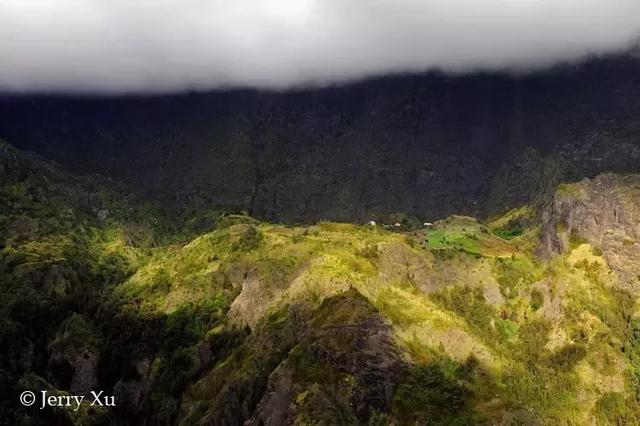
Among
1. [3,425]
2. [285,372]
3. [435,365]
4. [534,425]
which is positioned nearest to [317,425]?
[285,372]

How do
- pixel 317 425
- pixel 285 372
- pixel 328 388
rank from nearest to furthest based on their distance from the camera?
1. pixel 317 425
2. pixel 328 388
3. pixel 285 372

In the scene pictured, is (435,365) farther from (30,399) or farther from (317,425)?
(30,399)

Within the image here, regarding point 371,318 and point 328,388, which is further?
point 371,318

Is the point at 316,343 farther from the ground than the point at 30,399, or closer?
farther from the ground

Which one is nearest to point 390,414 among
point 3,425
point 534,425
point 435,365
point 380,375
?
point 380,375

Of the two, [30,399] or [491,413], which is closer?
[491,413]

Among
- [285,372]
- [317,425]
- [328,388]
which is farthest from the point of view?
[285,372]

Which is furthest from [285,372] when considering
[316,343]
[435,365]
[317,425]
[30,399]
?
[30,399]

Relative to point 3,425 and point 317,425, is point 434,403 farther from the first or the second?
point 3,425

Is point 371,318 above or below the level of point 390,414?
above
